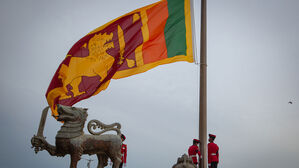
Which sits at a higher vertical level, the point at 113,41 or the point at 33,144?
the point at 113,41

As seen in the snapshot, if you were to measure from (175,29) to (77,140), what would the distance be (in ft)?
15.1

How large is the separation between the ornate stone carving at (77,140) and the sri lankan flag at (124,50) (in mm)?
902

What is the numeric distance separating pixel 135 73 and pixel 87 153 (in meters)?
2.79

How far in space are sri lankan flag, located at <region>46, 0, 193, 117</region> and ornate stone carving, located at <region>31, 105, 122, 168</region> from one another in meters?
0.90

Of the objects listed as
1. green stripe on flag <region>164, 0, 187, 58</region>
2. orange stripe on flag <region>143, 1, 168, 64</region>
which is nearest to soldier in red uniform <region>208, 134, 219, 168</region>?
green stripe on flag <region>164, 0, 187, 58</region>

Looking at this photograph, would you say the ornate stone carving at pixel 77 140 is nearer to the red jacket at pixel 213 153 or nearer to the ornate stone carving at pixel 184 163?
the ornate stone carving at pixel 184 163

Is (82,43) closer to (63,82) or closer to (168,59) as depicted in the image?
(63,82)

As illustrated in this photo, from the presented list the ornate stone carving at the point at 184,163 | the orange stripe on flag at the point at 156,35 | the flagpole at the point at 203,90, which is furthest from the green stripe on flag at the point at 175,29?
the ornate stone carving at the point at 184,163

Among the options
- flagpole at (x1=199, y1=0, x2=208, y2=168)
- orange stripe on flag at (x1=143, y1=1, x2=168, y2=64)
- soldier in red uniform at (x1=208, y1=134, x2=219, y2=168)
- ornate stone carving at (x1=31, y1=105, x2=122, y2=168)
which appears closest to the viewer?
flagpole at (x1=199, y1=0, x2=208, y2=168)

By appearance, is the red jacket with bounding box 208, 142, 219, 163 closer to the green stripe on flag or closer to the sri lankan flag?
the sri lankan flag

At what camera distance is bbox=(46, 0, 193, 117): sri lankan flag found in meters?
9.87

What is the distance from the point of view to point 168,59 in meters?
9.80

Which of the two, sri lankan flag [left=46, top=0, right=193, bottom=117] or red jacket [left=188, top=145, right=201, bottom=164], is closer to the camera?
sri lankan flag [left=46, top=0, right=193, bottom=117]

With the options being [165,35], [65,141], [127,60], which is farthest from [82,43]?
[65,141]
